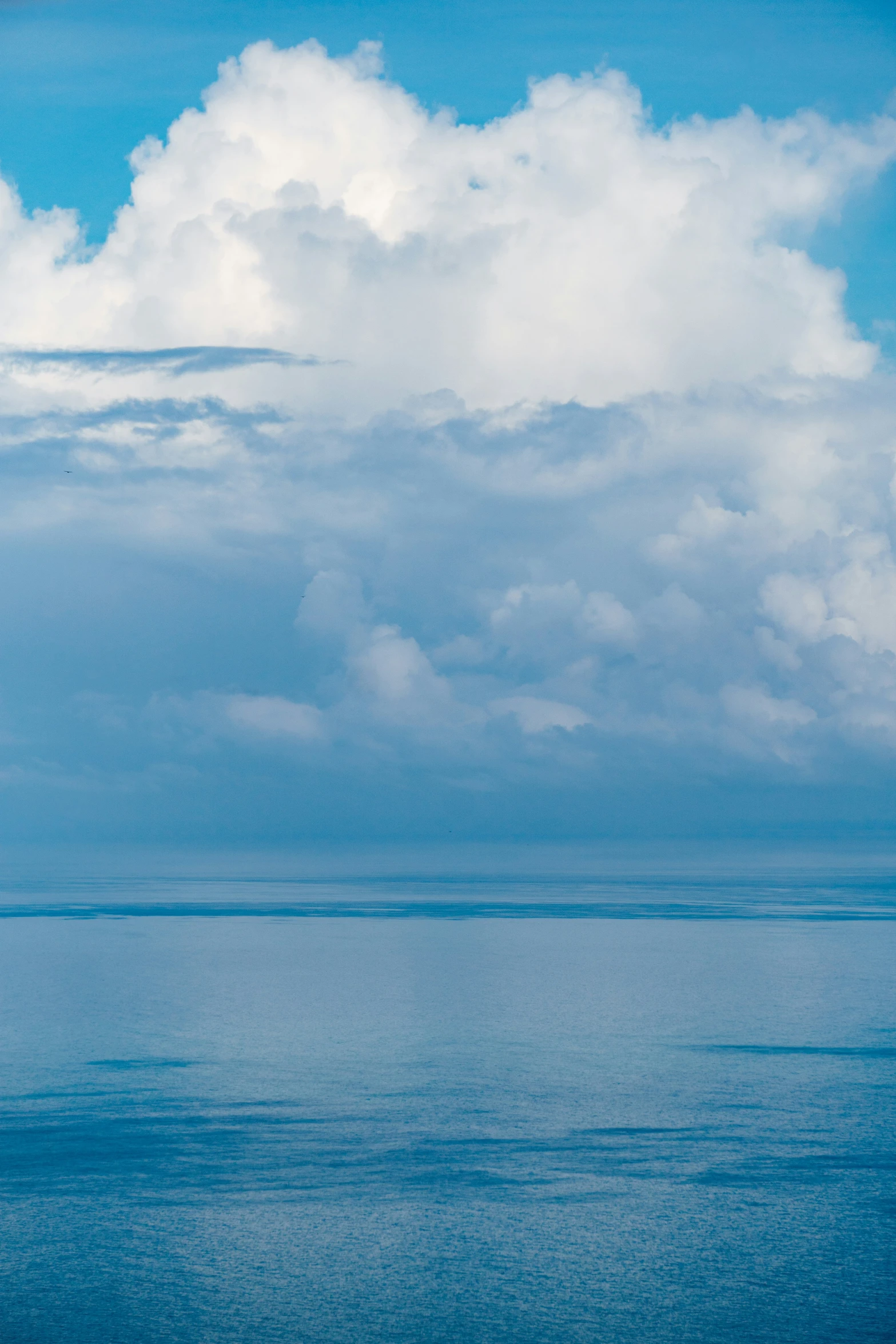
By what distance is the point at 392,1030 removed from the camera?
32.2m

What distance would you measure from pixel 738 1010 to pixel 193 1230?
22.3m

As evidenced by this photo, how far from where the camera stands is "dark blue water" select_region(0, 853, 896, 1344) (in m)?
14.8

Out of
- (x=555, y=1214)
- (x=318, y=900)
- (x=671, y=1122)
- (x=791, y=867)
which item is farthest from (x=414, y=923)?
(x=791, y=867)

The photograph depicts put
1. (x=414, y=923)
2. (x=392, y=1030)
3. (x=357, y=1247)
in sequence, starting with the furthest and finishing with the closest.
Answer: (x=414, y=923)
(x=392, y=1030)
(x=357, y=1247)

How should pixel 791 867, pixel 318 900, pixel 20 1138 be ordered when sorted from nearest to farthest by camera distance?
pixel 20 1138 → pixel 318 900 → pixel 791 867

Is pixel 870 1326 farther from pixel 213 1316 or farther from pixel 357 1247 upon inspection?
pixel 213 1316

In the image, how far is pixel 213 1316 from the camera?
14.4 metres

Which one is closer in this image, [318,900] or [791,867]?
[318,900]

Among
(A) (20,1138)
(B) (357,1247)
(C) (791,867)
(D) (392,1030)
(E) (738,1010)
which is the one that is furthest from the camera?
(C) (791,867)

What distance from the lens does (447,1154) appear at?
2008 cm

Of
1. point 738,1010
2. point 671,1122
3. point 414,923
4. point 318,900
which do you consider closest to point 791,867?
point 318,900

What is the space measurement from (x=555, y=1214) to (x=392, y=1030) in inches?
603

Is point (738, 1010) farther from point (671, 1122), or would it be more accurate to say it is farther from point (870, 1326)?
point (870, 1326)

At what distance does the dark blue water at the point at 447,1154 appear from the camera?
1482 cm
